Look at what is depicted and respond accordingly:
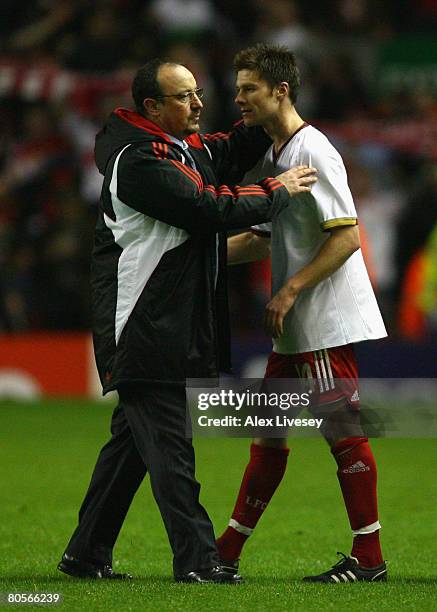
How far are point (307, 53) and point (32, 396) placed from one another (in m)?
4.19

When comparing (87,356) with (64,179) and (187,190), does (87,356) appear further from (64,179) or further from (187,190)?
(187,190)

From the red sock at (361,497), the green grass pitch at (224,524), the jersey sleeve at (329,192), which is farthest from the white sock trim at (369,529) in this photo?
the jersey sleeve at (329,192)

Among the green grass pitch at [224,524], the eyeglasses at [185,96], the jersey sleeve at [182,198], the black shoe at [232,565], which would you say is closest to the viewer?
the green grass pitch at [224,524]

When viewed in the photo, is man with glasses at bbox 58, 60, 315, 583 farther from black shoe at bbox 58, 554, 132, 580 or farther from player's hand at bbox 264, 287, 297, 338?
black shoe at bbox 58, 554, 132, 580

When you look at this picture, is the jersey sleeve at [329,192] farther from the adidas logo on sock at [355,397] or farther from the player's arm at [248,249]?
the adidas logo on sock at [355,397]

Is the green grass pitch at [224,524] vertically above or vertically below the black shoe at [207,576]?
below

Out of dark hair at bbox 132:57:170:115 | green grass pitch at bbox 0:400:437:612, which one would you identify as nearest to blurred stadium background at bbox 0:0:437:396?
green grass pitch at bbox 0:400:437:612

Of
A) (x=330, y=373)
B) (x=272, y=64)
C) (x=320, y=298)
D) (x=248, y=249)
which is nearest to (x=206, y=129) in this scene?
(x=248, y=249)

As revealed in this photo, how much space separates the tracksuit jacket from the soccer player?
0.25 meters

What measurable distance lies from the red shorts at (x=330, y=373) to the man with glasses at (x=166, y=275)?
345 mm

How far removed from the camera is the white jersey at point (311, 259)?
5.47m

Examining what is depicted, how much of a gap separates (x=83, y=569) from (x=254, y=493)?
760 millimetres

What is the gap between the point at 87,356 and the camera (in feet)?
41.9

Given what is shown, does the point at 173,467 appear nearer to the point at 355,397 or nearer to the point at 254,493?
the point at 254,493
